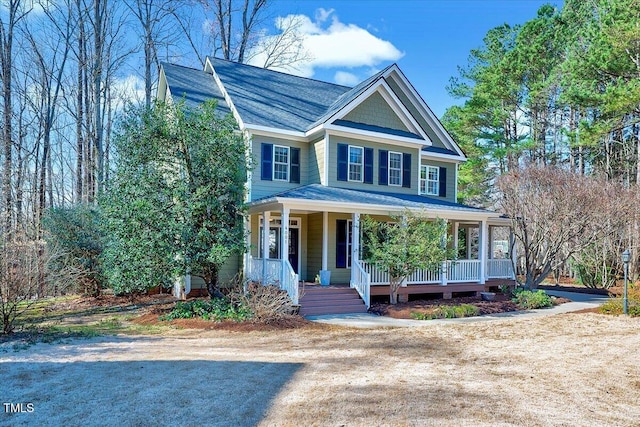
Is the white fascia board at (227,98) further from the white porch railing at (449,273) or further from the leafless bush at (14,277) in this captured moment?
the leafless bush at (14,277)

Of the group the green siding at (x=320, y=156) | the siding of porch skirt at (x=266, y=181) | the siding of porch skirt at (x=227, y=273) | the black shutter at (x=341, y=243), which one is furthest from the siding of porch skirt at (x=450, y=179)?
the siding of porch skirt at (x=227, y=273)

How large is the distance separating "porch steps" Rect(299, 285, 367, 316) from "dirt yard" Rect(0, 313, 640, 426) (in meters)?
2.68

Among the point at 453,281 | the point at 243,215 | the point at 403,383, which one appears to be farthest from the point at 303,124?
the point at 403,383

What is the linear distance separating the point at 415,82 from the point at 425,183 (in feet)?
14.7

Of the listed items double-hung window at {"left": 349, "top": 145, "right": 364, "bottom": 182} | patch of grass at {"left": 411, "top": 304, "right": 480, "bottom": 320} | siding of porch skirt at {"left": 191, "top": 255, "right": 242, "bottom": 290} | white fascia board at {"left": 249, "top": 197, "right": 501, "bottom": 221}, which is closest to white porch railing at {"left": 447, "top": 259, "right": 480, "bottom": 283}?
white fascia board at {"left": 249, "top": 197, "right": 501, "bottom": 221}

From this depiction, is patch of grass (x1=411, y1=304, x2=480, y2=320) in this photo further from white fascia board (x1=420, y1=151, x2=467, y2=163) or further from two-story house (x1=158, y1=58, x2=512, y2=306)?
white fascia board (x1=420, y1=151, x2=467, y2=163)

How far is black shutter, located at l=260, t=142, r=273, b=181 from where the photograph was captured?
15172mm

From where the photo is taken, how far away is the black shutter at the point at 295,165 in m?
16.0

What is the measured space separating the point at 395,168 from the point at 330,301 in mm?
6928

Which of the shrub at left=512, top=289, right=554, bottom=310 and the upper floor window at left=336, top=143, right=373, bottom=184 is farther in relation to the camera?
the upper floor window at left=336, top=143, right=373, bottom=184

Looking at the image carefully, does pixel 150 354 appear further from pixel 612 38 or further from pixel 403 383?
pixel 612 38

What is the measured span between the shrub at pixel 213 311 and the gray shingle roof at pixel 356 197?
10.7ft

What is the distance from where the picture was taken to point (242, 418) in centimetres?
483

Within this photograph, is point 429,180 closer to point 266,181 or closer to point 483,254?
point 483,254
